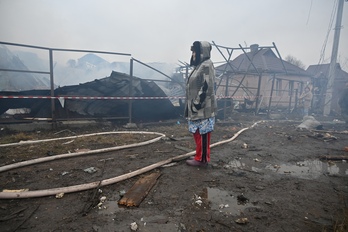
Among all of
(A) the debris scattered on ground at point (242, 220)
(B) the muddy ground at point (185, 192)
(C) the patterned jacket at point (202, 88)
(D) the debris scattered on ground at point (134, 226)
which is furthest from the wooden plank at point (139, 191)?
(C) the patterned jacket at point (202, 88)

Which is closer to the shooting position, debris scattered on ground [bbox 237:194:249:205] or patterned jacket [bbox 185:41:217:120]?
debris scattered on ground [bbox 237:194:249:205]

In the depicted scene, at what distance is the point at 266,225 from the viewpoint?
201 cm

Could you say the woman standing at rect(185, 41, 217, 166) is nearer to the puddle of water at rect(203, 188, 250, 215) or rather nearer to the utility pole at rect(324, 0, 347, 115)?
the puddle of water at rect(203, 188, 250, 215)

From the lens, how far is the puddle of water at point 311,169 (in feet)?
11.7

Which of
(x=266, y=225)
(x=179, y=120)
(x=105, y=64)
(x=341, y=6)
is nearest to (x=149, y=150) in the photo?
(x=266, y=225)

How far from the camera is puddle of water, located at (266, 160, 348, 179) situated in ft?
11.7

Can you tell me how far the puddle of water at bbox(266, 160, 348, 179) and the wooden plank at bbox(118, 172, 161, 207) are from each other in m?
2.31

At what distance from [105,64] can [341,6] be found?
775 inches

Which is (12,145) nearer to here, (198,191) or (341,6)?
(198,191)

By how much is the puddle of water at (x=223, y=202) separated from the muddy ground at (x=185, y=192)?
0.04 ft

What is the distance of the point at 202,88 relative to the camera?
11.2ft

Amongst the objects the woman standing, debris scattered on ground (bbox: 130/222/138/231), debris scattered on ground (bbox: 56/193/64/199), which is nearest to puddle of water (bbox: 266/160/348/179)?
the woman standing

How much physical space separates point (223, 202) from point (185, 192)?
0.50 m

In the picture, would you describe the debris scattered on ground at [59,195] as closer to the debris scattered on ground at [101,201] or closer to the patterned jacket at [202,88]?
the debris scattered on ground at [101,201]
